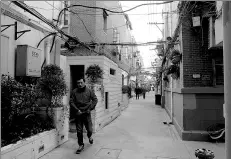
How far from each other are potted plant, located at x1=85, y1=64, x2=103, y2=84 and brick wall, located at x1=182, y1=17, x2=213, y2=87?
10.9 ft

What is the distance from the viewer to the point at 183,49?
666 cm

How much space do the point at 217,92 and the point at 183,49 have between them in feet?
5.97

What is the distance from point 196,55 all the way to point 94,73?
3908 mm

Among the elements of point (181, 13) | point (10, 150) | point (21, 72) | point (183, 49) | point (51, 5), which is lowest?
point (10, 150)

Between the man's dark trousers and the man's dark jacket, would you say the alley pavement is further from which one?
the man's dark jacket

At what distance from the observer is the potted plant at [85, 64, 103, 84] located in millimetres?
7781

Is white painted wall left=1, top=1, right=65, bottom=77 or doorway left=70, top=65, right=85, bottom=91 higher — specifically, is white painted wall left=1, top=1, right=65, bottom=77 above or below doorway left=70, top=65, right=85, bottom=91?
above

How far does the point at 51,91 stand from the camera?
536 cm

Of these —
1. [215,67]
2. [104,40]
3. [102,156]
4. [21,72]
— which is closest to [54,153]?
[102,156]

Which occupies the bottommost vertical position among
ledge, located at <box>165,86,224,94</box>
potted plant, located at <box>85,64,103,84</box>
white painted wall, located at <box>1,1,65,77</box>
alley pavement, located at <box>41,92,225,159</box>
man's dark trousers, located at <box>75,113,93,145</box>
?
alley pavement, located at <box>41,92,225,159</box>

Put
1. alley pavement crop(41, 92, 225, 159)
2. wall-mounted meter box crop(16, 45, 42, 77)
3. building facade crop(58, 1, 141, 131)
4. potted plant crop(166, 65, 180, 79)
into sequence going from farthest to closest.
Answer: building facade crop(58, 1, 141, 131), potted plant crop(166, 65, 180, 79), wall-mounted meter box crop(16, 45, 42, 77), alley pavement crop(41, 92, 225, 159)

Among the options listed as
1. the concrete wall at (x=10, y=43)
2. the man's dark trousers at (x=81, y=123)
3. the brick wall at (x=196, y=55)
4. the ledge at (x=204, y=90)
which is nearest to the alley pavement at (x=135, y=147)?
the man's dark trousers at (x=81, y=123)

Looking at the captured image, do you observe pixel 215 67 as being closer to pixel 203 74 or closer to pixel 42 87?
pixel 203 74

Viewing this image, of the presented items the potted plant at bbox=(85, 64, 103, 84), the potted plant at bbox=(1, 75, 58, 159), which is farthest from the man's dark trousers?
the potted plant at bbox=(85, 64, 103, 84)
